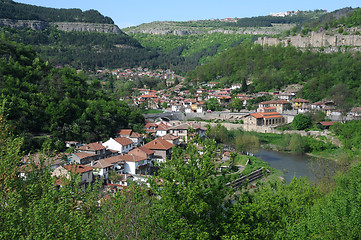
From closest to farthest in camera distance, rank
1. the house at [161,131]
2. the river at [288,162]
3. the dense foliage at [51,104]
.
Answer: the river at [288,162]
the dense foliage at [51,104]
the house at [161,131]

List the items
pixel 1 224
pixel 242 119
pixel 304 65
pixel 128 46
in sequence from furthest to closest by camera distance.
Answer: pixel 128 46, pixel 304 65, pixel 242 119, pixel 1 224

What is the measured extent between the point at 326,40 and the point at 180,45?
59674mm

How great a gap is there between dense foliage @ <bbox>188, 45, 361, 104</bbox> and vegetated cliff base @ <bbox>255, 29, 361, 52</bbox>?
2.12 m

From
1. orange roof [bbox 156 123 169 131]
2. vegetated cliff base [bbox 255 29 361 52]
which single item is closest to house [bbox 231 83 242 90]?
vegetated cliff base [bbox 255 29 361 52]

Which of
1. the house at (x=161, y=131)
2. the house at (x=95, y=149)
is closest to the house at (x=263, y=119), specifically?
the house at (x=161, y=131)

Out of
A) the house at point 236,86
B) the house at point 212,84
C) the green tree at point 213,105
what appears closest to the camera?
the green tree at point 213,105

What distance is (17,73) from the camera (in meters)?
28.5

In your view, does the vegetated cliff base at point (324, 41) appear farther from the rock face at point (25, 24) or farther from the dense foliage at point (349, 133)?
the rock face at point (25, 24)

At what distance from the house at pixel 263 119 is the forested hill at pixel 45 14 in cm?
5883

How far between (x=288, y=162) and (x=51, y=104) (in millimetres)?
18408

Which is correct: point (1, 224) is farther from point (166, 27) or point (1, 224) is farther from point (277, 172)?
point (166, 27)

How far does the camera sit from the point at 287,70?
4825cm

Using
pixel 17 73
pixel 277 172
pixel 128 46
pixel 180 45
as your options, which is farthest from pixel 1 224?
pixel 180 45

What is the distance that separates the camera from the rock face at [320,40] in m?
50.2
